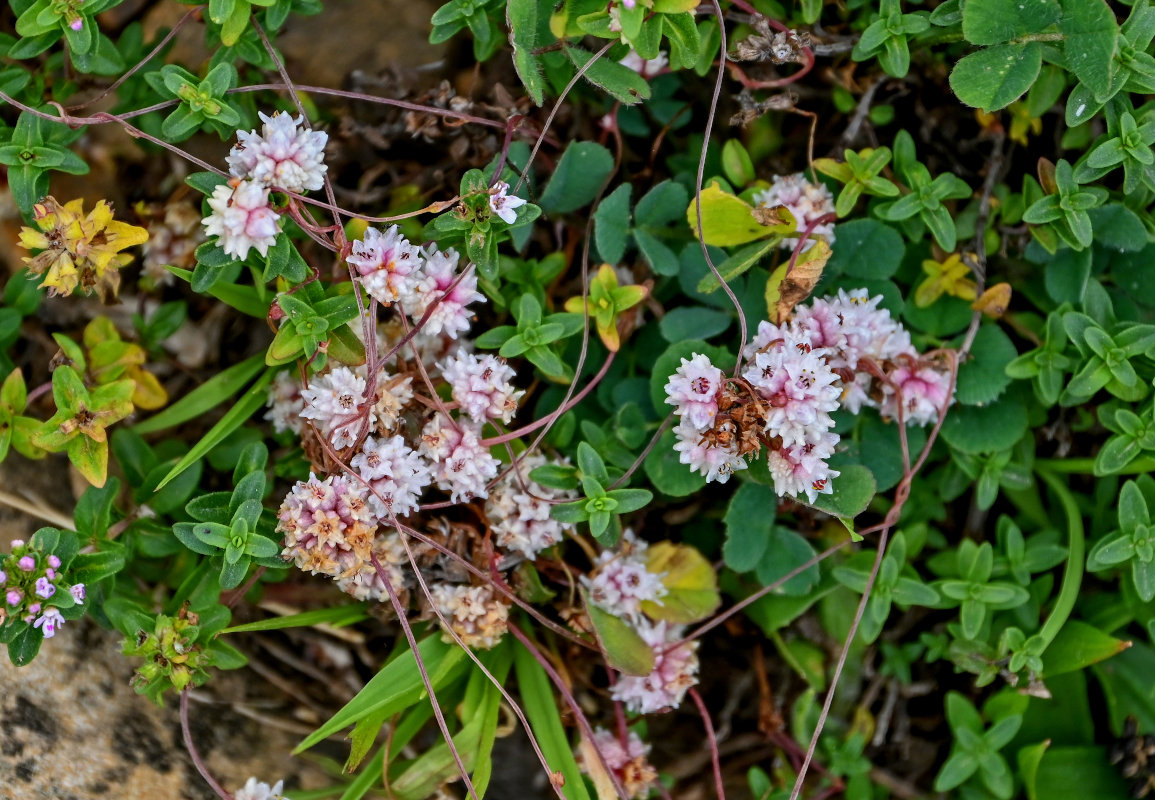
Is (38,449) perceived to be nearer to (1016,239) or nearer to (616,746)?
(616,746)

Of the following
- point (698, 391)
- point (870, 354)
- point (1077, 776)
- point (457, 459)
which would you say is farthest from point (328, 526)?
point (1077, 776)

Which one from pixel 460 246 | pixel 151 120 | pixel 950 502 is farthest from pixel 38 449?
pixel 950 502

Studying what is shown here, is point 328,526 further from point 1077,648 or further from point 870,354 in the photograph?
point 1077,648

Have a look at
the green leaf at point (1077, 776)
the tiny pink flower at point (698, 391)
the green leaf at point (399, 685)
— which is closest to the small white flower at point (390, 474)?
the green leaf at point (399, 685)

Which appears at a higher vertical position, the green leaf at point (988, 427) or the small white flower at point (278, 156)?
the small white flower at point (278, 156)

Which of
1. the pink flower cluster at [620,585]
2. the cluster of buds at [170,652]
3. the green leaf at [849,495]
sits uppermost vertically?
the cluster of buds at [170,652]

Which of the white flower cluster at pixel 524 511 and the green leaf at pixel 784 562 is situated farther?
the green leaf at pixel 784 562

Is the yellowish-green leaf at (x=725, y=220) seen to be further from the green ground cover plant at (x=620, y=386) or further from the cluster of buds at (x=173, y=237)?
the cluster of buds at (x=173, y=237)
